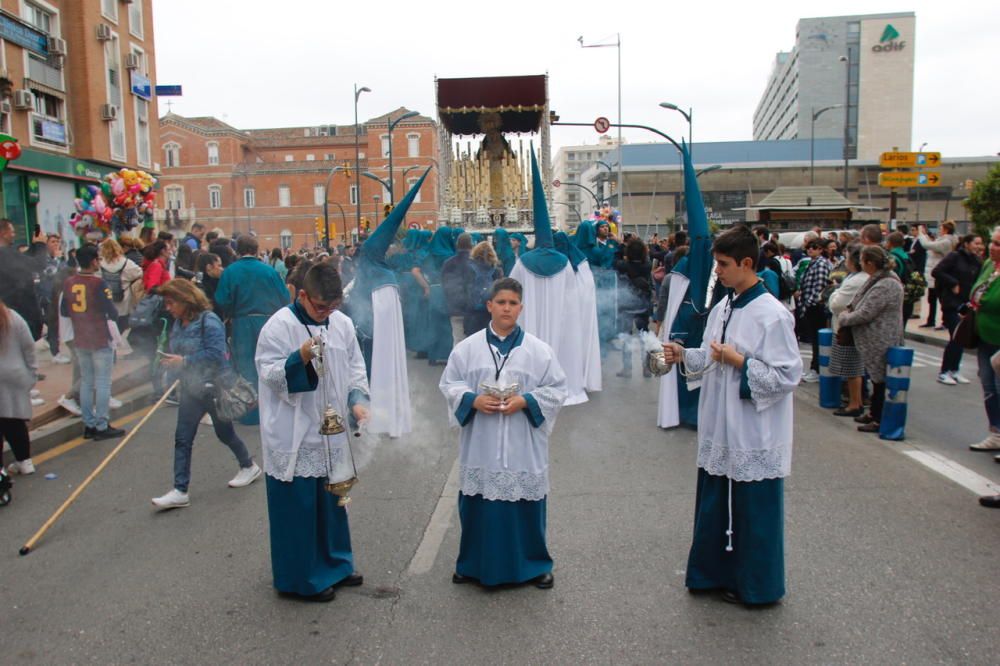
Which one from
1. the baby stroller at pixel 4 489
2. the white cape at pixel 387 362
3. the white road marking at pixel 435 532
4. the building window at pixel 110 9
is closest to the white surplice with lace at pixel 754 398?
the white road marking at pixel 435 532

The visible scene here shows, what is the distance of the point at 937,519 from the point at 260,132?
269 feet

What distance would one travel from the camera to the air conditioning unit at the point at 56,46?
78.8 ft

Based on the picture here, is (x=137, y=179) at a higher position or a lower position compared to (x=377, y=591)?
higher

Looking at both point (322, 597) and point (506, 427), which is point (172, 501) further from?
point (506, 427)

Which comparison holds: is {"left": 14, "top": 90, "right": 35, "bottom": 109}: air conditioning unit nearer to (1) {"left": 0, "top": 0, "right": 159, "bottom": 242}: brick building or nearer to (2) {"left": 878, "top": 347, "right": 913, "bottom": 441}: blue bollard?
(1) {"left": 0, "top": 0, "right": 159, "bottom": 242}: brick building

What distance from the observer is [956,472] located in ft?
20.2

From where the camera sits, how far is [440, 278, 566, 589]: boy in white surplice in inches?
159

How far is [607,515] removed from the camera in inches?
206

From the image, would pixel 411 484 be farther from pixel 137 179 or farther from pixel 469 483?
pixel 137 179

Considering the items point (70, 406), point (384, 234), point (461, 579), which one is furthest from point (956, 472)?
point (70, 406)

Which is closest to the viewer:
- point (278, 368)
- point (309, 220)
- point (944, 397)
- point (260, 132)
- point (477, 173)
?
point (278, 368)

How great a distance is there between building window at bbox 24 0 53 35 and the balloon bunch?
1270 centimetres

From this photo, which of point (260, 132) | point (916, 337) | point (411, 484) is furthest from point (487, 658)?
point (260, 132)

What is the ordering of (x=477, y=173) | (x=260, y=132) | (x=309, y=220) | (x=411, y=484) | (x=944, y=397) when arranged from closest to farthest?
(x=411, y=484) → (x=944, y=397) → (x=477, y=173) → (x=309, y=220) → (x=260, y=132)
